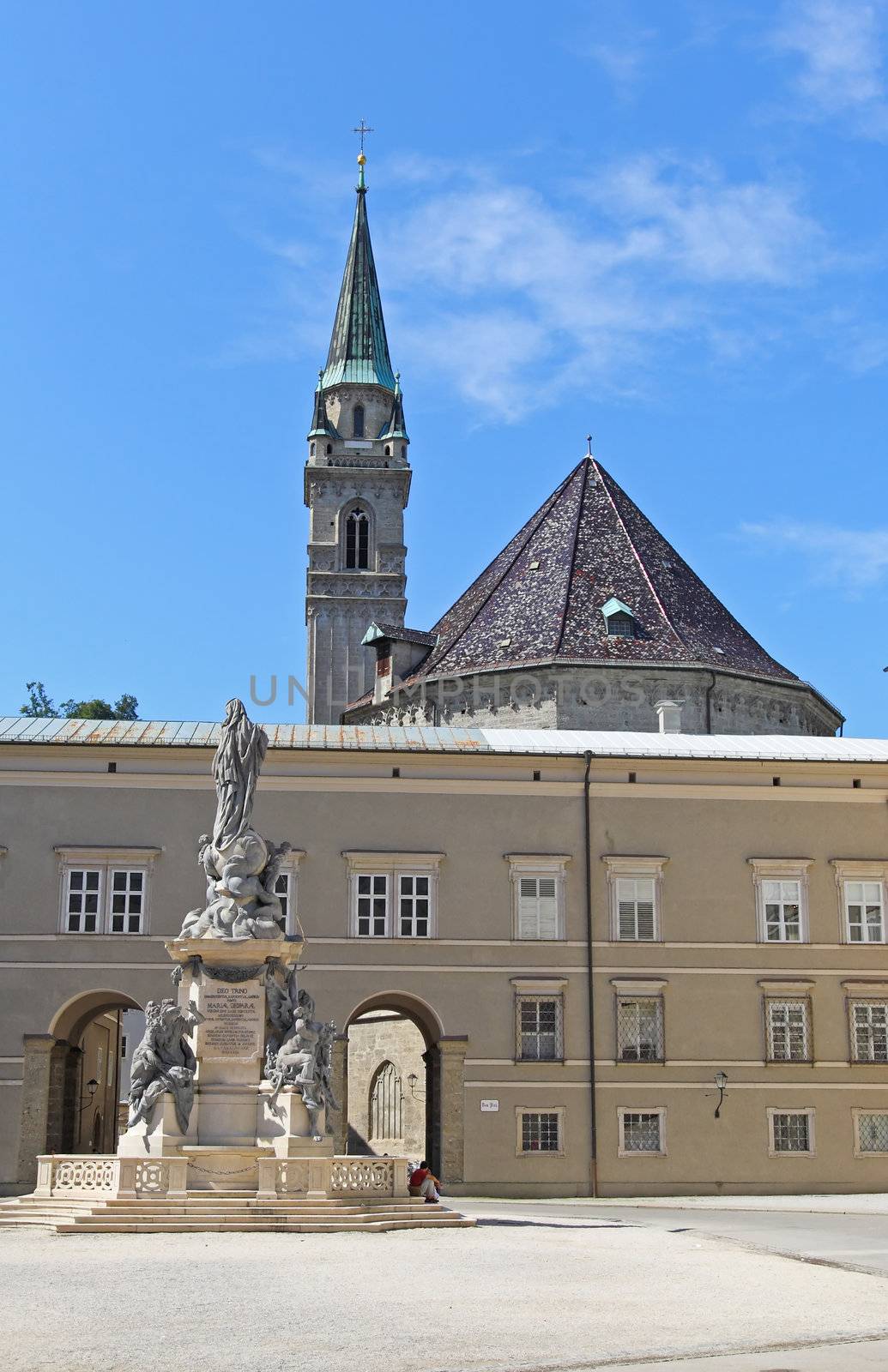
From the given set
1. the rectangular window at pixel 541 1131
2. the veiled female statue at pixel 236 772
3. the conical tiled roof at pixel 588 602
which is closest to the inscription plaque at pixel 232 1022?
the veiled female statue at pixel 236 772

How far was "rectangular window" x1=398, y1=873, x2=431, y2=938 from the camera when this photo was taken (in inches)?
1439

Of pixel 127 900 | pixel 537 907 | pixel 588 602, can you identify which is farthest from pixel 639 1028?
pixel 588 602

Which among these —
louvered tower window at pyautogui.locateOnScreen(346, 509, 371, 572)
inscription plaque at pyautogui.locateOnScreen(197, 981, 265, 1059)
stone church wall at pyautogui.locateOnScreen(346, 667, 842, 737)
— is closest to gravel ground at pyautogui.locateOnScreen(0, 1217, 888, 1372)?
inscription plaque at pyautogui.locateOnScreen(197, 981, 265, 1059)

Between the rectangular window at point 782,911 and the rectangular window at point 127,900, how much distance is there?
13733 millimetres

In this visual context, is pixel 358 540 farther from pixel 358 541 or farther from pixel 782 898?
pixel 782 898

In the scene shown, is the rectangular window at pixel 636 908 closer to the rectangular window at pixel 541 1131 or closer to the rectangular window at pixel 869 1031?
the rectangular window at pixel 541 1131

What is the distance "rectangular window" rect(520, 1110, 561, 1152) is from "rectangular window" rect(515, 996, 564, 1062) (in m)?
1.16

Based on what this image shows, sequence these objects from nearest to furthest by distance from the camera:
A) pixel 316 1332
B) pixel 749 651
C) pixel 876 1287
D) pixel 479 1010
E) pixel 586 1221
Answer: pixel 316 1332 < pixel 876 1287 < pixel 586 1221 < pixel 479 1010 < pixel 749 651

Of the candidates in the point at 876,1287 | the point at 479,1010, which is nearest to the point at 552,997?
the point at 479,1010

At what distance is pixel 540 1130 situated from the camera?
117 ft

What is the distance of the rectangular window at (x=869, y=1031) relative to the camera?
121 feet

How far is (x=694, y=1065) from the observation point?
36188 mm

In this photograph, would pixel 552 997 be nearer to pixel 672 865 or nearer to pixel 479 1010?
pixel 479 1010

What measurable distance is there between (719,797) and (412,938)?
25.1 feet
